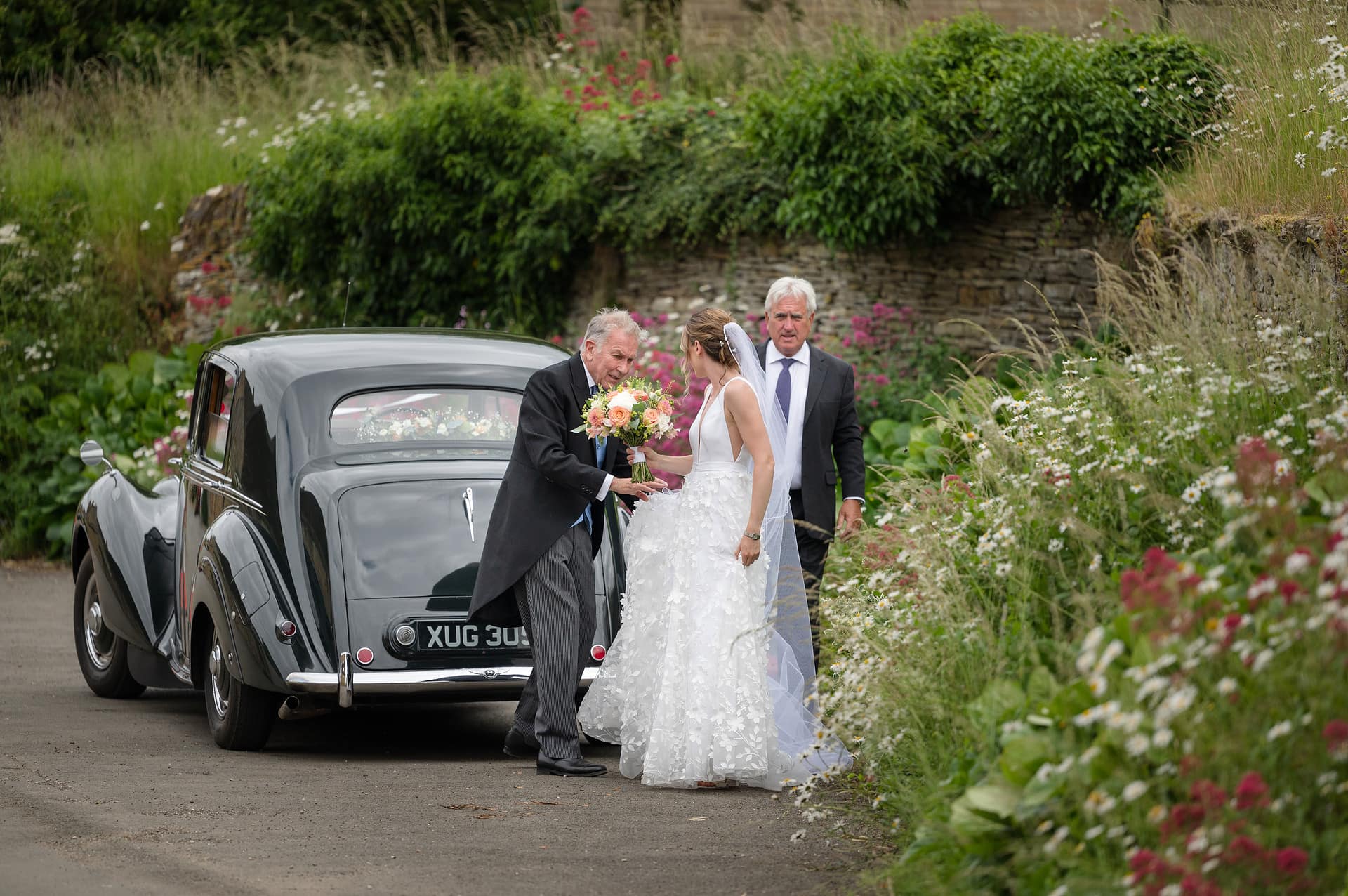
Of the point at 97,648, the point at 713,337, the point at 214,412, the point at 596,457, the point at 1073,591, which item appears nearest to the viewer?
the point at 1073,591

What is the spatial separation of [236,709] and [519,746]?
4.29 feet

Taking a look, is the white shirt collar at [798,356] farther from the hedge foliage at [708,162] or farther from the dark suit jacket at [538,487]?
the hedge foliage at [708,162]

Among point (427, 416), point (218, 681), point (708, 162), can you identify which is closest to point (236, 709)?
point (218, 681)

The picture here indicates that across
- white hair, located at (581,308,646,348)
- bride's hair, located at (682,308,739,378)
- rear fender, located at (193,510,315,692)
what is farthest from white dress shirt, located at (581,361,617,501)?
rear fender, located at (193,510,315,692)

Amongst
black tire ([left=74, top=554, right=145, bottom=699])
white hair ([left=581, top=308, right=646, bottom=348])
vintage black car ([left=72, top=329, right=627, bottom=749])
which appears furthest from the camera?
black tire ([left=74, top=554, right=145, bottom=699])

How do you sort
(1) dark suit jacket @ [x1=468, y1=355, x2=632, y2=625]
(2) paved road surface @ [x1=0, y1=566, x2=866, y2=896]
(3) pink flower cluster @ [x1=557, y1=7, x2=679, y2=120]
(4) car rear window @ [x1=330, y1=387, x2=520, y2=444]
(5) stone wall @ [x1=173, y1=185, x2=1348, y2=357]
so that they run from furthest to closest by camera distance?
(3) pink flower cluster @ [x1=557, y1=7, x2=679, y2=120], (5) stone wall @ [x1=173, y1=185, x2=1348, y2=357], (4) car rear window @ [x1=330, y1=387, x2=520, y2=444], (1) dark suit jacket @ [x1=468, y1=355, x2=632, y2=625], (2) paved road surface @ [x1=0, y1=566, x2=866, y2=896]

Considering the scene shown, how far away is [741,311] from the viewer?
536 inches

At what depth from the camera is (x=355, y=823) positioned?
5.62 meters

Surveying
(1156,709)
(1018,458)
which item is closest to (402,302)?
(1018,458)

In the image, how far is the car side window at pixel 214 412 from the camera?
303 inches

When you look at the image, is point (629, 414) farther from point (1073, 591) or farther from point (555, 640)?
point (1073, 591)

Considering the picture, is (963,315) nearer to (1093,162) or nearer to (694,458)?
(1093,162)

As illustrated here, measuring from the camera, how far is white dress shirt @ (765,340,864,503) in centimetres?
733

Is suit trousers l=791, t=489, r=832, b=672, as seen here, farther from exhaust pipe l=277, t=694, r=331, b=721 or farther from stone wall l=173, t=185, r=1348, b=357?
stone wall l=173, t=185, r=1348, b=357
